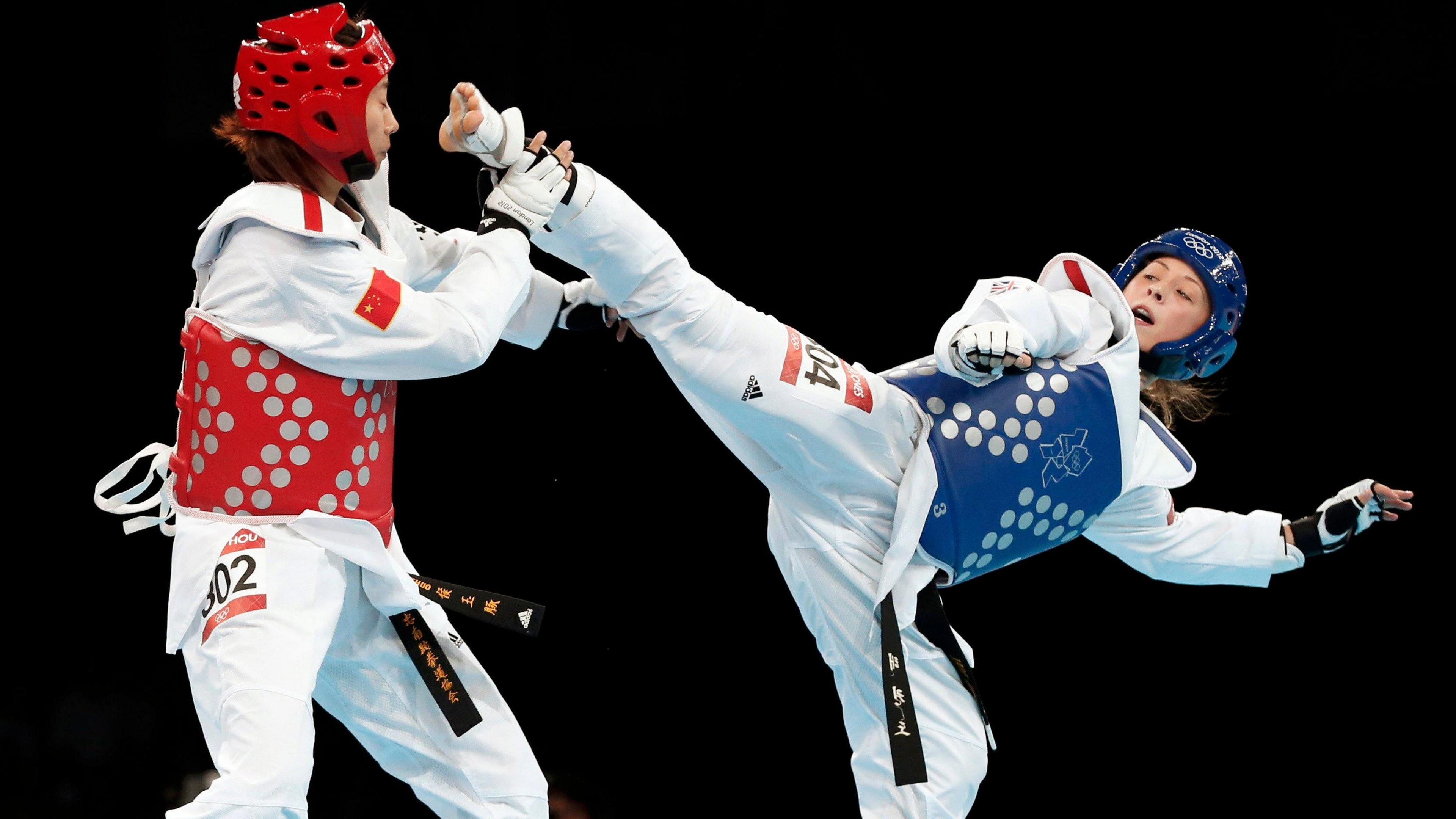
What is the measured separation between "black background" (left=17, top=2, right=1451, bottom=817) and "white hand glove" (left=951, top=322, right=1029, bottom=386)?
1.40 m

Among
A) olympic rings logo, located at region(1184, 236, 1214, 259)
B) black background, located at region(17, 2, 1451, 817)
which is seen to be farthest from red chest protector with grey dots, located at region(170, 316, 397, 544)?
olympic rings logo, located at region(1184, 236, 1214, 259)

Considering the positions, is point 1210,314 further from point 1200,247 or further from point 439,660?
point 439,660

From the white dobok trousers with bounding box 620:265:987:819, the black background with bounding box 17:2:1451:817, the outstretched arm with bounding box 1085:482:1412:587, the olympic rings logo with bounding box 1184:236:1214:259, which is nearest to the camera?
the white dobok trousers with bounding box 620:265:987:819

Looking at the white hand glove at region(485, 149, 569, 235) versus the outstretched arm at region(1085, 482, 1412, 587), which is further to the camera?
the outstretched arm at region(1085, 482, 1412, 587)

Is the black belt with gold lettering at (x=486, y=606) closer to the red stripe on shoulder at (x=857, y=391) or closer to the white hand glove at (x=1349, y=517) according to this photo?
the red stripe on shoulder at (x=857, y=391)

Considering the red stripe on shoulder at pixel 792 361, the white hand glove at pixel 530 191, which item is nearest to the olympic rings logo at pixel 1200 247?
the red stripe on shoulder at pixel 792 361

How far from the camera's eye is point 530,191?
2.54 m

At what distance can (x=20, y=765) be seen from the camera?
3596 mm

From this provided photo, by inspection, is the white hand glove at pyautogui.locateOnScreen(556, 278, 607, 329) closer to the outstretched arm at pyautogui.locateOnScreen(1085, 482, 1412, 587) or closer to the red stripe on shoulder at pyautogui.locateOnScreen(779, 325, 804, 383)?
the red stripe on shoulder at pyautogui.locateOnScreen(779, 325, 804, 383)

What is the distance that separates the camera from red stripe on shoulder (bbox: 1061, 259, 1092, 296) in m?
2.98

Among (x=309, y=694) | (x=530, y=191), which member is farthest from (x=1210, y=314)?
(x=309, y=694)

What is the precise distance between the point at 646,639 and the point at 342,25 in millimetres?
2221

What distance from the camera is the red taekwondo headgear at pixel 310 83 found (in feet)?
7.54

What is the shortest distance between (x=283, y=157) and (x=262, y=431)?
448 mm
